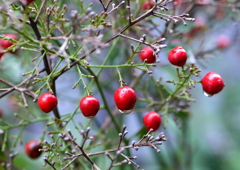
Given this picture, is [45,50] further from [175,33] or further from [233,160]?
[233,160]

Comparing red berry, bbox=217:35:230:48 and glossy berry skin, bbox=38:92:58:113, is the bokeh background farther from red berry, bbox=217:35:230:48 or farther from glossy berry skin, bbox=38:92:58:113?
Answer: glossy berry skin, bbox=38:92:58:113

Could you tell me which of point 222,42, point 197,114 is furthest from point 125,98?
point 197,114

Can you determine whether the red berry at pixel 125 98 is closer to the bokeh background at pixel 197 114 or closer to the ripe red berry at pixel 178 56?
the ripe red berry at pixel 178 56

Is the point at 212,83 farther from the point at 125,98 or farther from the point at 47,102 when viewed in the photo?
the point at 47,102

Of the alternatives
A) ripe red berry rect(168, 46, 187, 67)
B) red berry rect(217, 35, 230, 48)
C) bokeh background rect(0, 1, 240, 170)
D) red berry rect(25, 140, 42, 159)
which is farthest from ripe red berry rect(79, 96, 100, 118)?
red berry rect(217, 35, 230, 48)

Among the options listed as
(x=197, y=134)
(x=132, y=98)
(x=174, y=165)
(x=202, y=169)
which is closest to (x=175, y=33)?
(x=132, y=98)

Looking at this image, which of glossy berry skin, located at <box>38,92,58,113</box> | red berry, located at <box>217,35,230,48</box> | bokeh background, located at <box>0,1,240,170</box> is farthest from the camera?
red berry, located at <box>217,35,230,48</box>

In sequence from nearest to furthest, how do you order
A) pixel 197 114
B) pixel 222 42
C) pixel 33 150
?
1. pixel 33 150
2. pixel 222 42
3. pixel 197 114

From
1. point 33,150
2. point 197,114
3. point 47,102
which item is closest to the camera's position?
point 47,102

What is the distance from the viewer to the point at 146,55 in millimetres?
817

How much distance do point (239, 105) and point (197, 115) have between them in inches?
11.5

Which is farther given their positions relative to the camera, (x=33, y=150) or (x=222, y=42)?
(x=222, y=42)

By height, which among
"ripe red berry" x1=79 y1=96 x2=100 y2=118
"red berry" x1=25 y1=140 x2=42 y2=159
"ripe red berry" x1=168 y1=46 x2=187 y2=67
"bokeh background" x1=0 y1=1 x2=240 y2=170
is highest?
"bokeh background" x1=0 y1=1 x2=240 y2=170

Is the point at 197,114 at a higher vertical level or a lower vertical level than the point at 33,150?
higher
